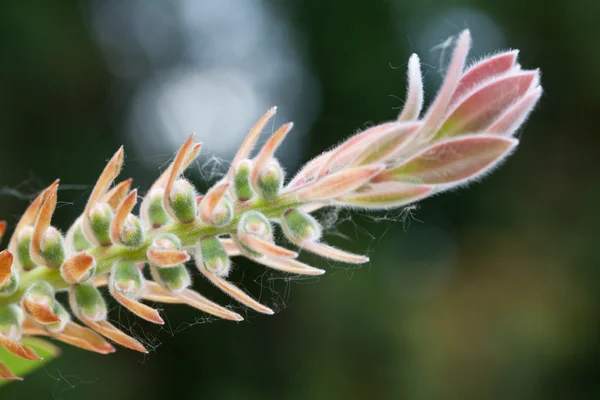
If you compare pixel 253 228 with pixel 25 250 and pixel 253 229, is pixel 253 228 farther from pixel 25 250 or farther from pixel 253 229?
pixel 25 250

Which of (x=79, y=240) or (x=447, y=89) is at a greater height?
(x=447, y=89)

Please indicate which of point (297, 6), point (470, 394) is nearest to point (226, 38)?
point (297, 6)

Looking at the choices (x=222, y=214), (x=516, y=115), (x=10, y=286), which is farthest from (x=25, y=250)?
(x=516, y=115)

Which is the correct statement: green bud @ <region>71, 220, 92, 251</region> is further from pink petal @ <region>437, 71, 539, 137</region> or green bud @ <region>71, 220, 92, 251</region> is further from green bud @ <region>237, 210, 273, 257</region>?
pink petal @ <region>437, 71, 539, 137</region>

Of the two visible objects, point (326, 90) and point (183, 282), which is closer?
point (183, 282)

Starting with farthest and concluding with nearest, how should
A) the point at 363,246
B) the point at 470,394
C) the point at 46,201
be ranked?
the point at 470,394 → the point at 363,246 → the point at 46,201

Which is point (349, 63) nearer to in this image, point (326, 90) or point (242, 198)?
point (326, 90)

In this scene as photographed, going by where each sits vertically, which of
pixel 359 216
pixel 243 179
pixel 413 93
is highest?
pixel 413 93

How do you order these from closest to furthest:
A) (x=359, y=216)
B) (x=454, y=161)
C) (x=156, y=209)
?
1. (x=454, y=161)
2. (x=156, y=209)
3. (x=359, y=216)

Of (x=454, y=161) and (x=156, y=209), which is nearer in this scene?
(x=454, y=161)
